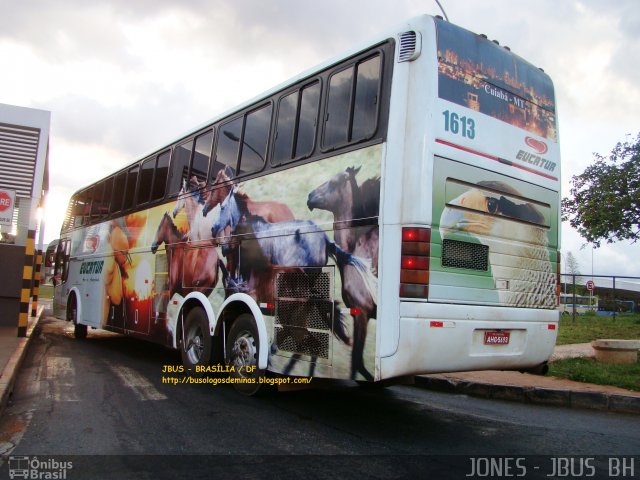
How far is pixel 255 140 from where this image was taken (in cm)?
659

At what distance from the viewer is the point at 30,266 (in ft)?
35.6

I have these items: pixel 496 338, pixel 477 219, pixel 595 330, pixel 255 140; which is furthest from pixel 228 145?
pixel 595 330

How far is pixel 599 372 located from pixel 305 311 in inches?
193

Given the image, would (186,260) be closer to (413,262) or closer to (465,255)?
(413,262)

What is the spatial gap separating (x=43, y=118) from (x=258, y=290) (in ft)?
38.1

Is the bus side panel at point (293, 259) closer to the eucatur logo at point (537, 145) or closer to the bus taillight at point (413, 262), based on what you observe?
the bus taillight at point (413, 262)

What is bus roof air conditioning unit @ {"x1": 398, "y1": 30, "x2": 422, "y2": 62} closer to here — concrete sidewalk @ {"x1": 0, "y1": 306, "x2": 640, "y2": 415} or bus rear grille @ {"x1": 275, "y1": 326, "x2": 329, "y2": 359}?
bus rear grille @ {"x1": 275, "y1": 326, "x2": 329, "y2": 359}

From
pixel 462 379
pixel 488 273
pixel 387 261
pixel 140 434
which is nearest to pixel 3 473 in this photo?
pixel 140 434

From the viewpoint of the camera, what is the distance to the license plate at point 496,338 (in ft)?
16.2

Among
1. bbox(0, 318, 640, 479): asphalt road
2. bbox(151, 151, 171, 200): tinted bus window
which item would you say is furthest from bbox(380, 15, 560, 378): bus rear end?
bbox(151, 151, 171, 200): tinted bus window

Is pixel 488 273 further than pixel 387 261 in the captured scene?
Yes

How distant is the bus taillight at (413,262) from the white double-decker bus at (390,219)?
0.04 ft

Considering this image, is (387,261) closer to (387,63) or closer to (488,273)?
(488,273)

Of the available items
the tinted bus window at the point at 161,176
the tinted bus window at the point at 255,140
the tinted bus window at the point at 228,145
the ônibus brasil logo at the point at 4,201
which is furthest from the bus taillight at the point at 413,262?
the ônibus brasil logo at the point at 4,201
